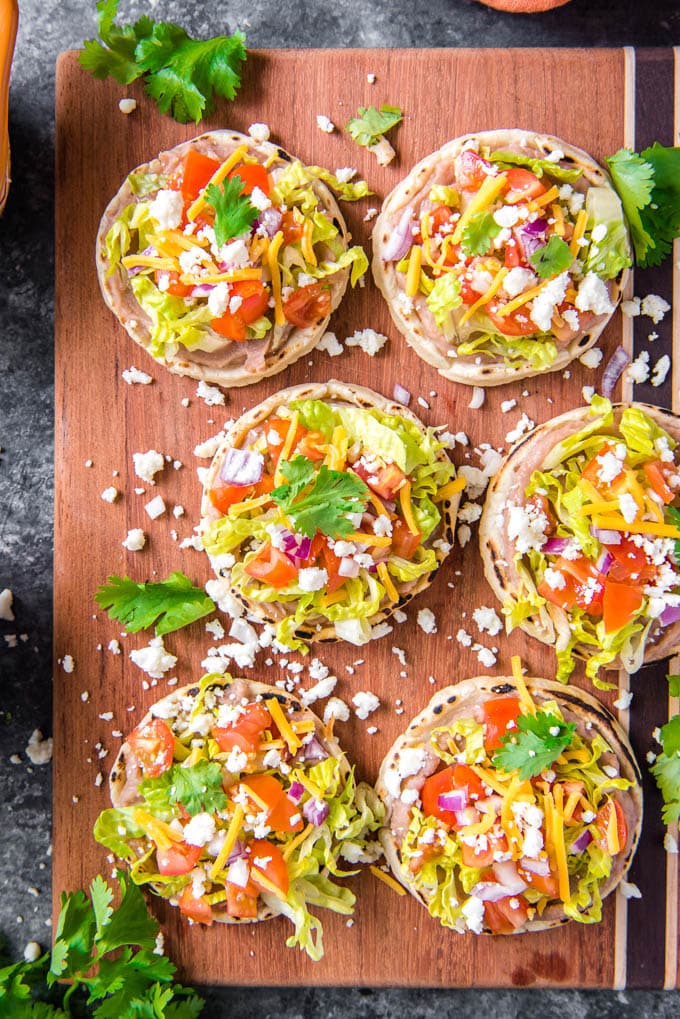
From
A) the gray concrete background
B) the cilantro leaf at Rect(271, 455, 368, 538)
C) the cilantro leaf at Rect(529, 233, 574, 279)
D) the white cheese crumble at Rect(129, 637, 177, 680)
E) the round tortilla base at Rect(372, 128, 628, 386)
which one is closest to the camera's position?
the cilantro leaf at Rect(271, 455, 368, 538)

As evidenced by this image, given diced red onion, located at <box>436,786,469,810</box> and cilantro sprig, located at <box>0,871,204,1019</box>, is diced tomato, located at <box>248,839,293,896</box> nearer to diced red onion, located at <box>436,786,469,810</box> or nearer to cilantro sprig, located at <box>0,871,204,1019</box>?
cilantro sprig, located at <box>0,871,204,1019</box>

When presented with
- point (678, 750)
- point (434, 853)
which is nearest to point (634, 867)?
point (678, 750)

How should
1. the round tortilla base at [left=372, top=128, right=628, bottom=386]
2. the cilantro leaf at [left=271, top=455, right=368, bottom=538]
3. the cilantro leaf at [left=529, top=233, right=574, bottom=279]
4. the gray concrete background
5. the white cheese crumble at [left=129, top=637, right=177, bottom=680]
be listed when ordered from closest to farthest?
1. the cilantro leaf at [left=271, top=455, right=368, bottom=538]
2. the cilantro leaf at [left=529, top=233, right=574, bottom=279]
3. the round tortilla base at [left=372, top=128, right=628, bottom=386]
4. the white cheese crumble at [left=129, top=637, right=177, bottom=680]
5. the gray concrete background

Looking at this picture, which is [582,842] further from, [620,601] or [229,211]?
[229,211]

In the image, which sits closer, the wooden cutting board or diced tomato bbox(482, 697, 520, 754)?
diced tomato bbox(482, 697, 520, 754)

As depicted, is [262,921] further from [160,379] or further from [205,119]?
[205,119]

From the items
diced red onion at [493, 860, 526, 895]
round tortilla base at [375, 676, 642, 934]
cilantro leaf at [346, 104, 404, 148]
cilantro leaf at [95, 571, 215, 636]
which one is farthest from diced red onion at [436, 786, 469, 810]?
cilantro leaf at [346, 104, 404, 148]
